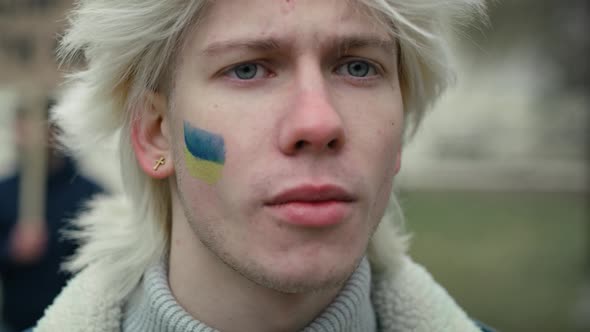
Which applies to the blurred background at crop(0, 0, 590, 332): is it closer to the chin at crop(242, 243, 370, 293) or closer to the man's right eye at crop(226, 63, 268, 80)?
the man's right eye at crop(226, 63, 268, 80)

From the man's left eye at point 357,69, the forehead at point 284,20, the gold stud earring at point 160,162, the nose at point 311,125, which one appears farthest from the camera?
the gold stud earring at point 160,162

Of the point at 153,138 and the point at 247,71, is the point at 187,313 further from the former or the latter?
the point at 247,71

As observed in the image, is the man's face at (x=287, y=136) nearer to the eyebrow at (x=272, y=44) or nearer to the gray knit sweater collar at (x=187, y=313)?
the eyebrow at (x=272, y=44)

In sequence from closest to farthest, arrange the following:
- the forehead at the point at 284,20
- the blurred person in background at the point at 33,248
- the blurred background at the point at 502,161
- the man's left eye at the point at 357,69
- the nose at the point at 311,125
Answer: the nose at the point at 311,125 < the forehead at the point at 284,20 < the man's left eye at the point at 357,69 < the blurred background at the point at 502,161 < the blurred person in background at the point at 33,248

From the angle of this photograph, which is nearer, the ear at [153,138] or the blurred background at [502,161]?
the ear at [153,138]

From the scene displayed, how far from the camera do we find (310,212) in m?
1.96

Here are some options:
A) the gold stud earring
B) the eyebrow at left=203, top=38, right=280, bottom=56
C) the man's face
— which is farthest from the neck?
the eyebrow at left=203, top=38, right=280, bottom=56

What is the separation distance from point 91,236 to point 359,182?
3.93 feet

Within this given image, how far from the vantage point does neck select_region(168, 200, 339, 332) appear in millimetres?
2197

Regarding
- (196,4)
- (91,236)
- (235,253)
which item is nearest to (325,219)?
(235,253)

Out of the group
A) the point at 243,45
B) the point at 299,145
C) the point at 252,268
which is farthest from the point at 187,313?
the point at 243,45

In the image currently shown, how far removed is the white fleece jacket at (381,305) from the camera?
242 cm

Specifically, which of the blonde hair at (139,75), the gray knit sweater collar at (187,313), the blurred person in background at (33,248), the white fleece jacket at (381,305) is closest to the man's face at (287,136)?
the blonde hair at (139,75)

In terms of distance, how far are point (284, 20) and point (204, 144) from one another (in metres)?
0.41
